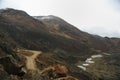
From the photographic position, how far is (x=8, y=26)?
15675 centimetres

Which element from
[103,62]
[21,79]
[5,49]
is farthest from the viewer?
[103,62]

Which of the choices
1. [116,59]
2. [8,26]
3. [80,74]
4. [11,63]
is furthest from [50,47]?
[11,63]

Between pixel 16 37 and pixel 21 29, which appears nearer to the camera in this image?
pixel 16 37

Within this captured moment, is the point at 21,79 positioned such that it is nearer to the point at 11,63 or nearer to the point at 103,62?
the point at 11,63

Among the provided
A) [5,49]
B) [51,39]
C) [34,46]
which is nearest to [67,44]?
[51,39]

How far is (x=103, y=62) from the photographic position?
155 metres

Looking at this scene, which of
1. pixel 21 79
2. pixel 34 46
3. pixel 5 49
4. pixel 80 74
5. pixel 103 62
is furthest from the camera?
pixel 103 62

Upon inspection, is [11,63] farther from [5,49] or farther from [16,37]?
[16,37]

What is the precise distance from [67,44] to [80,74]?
7583 centimetres

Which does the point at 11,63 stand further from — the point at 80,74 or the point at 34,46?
the point at 34,46

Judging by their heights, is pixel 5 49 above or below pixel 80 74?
above

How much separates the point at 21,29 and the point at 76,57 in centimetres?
3334

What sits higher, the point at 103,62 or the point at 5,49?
the point at 5,49

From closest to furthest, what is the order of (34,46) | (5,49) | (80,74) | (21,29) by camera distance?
(5,49) → (80,74) → (34,46) → (21,29)
